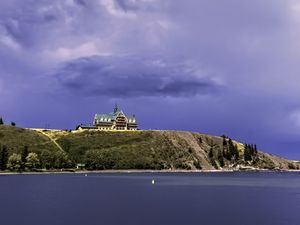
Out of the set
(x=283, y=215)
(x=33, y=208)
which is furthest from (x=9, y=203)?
(x=283, y=215)

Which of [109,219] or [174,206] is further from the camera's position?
[174,206]

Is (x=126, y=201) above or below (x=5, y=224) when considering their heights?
above

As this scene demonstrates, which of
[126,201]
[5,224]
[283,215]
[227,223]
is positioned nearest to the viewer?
[5,224]

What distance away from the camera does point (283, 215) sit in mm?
85500

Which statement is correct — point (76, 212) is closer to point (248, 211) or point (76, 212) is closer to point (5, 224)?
point (5, 224)

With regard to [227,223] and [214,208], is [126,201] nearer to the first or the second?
[214,208]

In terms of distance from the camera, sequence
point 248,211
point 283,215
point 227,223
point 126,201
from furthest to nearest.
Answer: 1. point 126,201
2. point 248,211
3. point 283,215
4. point 227,223

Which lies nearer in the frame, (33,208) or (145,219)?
(145,219)

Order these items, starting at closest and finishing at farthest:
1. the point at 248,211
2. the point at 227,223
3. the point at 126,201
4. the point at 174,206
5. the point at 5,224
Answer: the point at 5,224
the point at 227,223
the point at 248,211
the point at 174,206
the point at 126,201

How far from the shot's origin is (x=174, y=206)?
10100cm

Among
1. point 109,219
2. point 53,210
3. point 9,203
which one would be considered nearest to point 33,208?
point 53,210

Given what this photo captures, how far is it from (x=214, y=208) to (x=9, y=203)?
43.8 m

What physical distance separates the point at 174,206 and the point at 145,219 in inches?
922

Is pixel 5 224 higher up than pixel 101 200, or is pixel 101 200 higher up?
→ pixel 101 200
